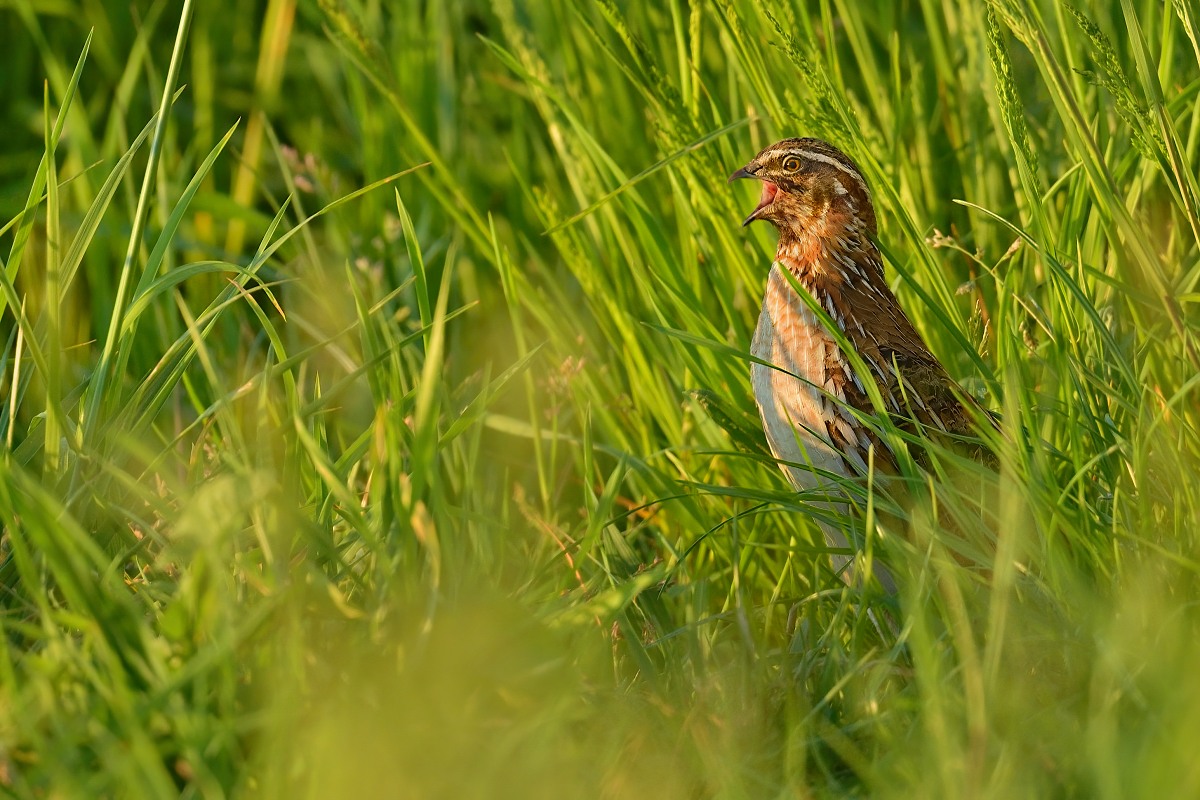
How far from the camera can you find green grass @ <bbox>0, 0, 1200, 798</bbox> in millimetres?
2369

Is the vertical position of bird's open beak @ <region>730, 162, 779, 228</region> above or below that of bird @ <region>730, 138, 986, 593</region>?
above

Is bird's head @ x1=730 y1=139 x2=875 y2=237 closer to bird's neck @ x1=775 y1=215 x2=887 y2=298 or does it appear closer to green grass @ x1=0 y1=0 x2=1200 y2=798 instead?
bird's neck @ x1=775 y1=215 x2=887 y2=298

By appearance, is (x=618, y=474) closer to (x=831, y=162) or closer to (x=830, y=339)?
(x=830, y=339)

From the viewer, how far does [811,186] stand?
4176mm

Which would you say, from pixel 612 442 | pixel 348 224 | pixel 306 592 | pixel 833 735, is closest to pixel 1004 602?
pixel 833 735

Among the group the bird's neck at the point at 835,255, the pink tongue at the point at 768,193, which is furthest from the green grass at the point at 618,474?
the bird's neck at the point at 835,255

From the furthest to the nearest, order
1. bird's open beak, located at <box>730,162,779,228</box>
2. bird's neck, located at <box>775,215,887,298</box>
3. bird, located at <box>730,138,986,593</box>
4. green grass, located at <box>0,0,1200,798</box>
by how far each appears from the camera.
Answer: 1. bird's open beak, located at <box>730,162,779,228</box>
2. bird's neck, located at <box>775,215,887,298</box>
3. bird, located at <box>730,138,986,593</box>
4. green grass, located at <box>0,0,1200,798</box>

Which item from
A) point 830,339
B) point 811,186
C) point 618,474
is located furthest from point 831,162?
point 618,474

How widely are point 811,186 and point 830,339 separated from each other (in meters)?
0.63

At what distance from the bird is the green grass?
0.48 ft

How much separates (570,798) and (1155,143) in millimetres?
2050

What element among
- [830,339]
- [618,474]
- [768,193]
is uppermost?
[618,474]

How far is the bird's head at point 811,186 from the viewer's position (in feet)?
13.6

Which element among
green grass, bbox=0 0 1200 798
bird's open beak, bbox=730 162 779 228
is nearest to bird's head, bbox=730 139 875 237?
bird's open beak, bbox=730 162 779 228
